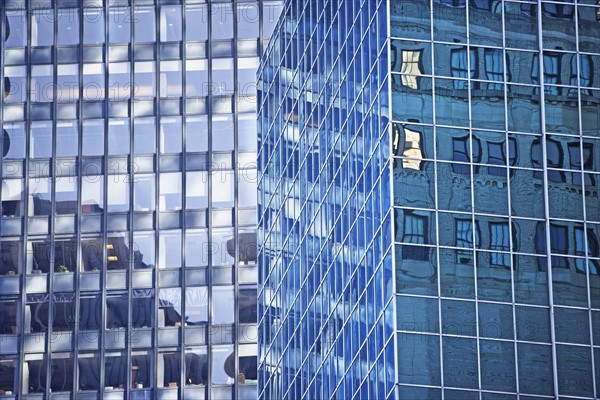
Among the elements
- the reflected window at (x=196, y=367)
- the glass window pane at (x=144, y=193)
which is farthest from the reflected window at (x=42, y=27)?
the reflected window at (x=196, y=367)

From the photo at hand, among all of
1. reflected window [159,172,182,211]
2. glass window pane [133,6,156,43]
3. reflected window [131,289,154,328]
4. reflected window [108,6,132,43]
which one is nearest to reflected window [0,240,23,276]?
reflected window [131,289,154,328]

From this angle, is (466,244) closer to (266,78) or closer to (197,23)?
(266,78)

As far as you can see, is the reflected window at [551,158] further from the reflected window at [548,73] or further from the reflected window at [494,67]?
the reflected window at [494,67]

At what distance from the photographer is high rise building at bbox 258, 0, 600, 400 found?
68.6m

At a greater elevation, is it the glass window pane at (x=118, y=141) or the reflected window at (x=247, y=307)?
the glass window pane at (x=118, y=141)

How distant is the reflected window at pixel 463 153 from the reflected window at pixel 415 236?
9.04ft

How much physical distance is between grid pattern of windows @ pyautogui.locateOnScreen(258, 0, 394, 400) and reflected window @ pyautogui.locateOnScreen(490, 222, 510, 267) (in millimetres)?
3126

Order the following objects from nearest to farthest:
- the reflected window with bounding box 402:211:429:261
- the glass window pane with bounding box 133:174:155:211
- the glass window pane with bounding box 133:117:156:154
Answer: the reflected window with bounding box 402:211:429:261 → the glass window pane with bounding box 133:174:155:211 → the glass window pane with bounding box 133:117:156:154

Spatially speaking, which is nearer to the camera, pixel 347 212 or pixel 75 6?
pixel 347 212

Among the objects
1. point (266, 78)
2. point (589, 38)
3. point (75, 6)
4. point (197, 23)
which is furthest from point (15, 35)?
point (589, 38)

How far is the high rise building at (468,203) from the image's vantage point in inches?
2702

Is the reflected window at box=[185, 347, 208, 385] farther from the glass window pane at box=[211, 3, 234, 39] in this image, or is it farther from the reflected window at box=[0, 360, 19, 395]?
the glass window pane at box=[211, 3, 234, 39]

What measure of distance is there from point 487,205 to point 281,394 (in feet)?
79.2

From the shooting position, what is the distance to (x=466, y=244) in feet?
230
